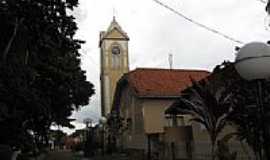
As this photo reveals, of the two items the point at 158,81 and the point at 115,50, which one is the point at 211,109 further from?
the point at 115,50

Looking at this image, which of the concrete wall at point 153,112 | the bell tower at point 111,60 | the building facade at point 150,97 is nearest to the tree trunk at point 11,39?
the building facade at point 150,97

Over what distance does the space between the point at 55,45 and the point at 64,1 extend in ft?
7.24

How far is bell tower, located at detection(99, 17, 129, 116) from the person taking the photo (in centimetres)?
6962

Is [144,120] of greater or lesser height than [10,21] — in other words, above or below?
below

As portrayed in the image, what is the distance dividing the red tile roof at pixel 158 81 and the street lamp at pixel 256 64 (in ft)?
95.6

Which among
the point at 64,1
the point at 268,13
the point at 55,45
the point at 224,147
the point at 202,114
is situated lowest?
the point at 224,147

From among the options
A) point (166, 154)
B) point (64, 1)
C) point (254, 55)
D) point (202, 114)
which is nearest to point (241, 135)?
point (202, 114)

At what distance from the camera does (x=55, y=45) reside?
22266mm

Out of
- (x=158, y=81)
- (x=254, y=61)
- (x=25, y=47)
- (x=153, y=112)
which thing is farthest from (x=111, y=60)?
(x=254, y=61)

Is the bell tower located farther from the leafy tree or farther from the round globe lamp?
the round globe lamp

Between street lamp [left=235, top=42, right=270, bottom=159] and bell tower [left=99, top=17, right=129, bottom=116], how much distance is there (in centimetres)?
6136

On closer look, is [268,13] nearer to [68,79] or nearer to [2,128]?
[2,128]

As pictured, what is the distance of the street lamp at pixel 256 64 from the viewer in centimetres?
734

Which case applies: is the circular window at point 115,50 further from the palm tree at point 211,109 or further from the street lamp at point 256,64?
the street lamp at point 256,64
